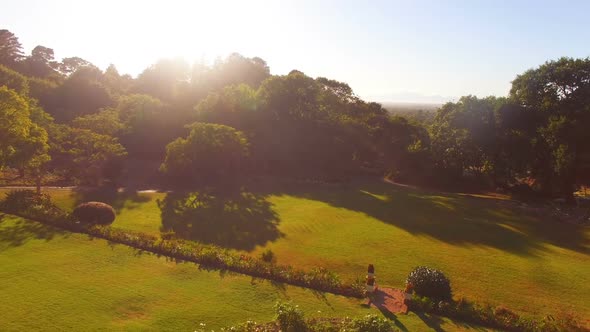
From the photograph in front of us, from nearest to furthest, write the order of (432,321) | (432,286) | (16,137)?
(432,321)
(432,286)
(16,137)

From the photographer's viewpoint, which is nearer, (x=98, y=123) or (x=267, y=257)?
(x=267, y=257)

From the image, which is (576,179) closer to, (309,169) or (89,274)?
(309,169)

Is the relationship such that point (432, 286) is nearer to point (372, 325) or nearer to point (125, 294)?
point (372, 325)

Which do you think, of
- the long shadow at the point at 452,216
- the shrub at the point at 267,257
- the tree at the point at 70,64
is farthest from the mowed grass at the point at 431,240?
the tree at the point at 70,64

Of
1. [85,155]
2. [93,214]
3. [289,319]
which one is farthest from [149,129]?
[289,319]

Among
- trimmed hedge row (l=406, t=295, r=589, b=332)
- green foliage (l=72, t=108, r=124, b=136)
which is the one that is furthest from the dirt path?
green foliage (l=72, t=108, r=124, b=136)

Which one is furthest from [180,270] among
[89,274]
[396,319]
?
[396,319]
